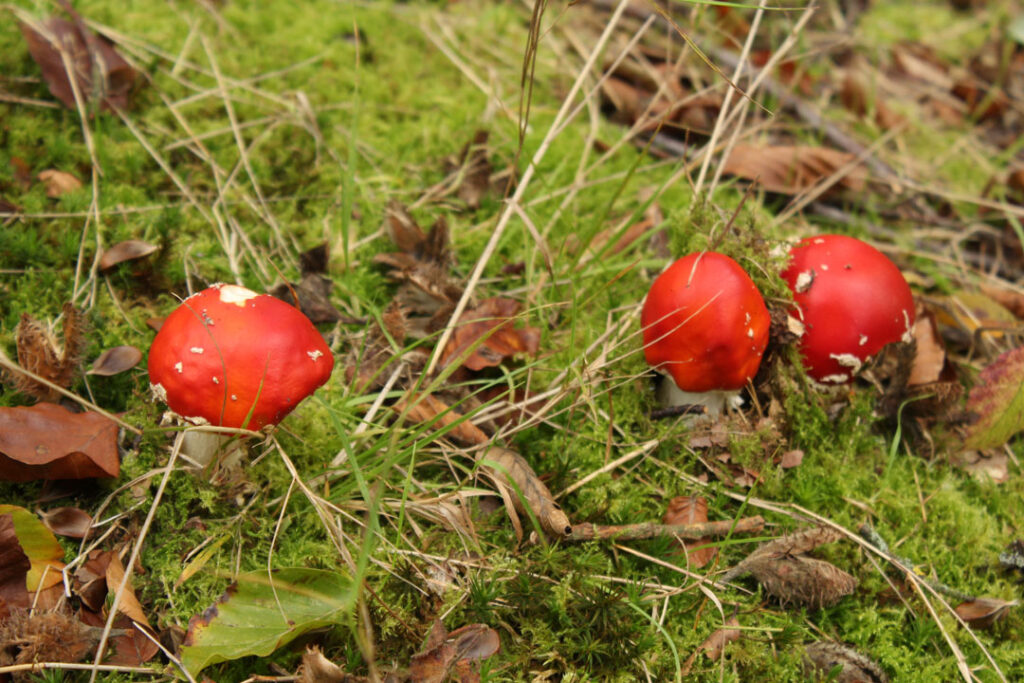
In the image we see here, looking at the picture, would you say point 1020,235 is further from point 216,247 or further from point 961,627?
point 216,247

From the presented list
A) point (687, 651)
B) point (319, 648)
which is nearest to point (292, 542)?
point (319, 648)

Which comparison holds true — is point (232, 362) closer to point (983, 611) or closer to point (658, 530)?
point (658, 530)

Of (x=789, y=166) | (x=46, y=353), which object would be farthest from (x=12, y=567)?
(x=789, y=166)

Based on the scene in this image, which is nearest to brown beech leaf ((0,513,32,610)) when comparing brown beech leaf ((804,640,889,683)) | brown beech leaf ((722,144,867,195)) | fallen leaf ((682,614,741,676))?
fallen leaf ((682,614,741,676))

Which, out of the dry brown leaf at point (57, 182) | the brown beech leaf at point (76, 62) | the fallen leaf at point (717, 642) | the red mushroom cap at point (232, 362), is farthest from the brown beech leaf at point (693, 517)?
the brown beech leaf at point (76, 62)

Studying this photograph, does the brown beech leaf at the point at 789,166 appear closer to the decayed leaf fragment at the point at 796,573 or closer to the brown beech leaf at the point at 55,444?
the decayed leaf fragment at the point at 796,573

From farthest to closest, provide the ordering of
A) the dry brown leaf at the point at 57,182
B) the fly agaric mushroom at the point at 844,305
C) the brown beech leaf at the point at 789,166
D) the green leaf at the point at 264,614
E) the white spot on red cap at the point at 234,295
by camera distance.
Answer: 1. the brown beech leaf at the point at 789,166
2. the dry brown leaf at the point at 57,182
3. the fly agaric mushroom at the point at 844,305
4. the white spot on red cap at the point at 234,295
5. the green leaf at the point at 264,614

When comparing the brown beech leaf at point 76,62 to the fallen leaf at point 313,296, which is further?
the brown beech leaf at point 76,62

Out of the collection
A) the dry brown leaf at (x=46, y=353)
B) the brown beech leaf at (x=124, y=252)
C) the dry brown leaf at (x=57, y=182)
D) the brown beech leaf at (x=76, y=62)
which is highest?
the brown beech leaf at (x=76, y=62)
